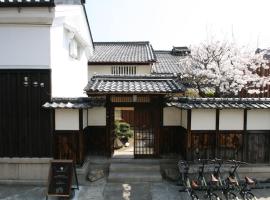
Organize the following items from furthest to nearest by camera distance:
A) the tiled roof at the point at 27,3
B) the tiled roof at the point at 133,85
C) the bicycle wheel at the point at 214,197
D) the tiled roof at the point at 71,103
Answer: the tiled roof at the point at 133,85
the tiled roof at the point at 71,103
the tiled roof at the point at 27,3
the bicycle wheel at the point at 214,197

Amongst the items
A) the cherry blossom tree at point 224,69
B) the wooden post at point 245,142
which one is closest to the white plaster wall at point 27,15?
the wooden post at point 245,142

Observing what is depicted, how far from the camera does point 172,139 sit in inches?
573

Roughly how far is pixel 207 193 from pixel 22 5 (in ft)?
34.3

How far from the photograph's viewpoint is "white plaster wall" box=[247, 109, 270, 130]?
12898 millimetres

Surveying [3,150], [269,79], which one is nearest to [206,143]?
[3,150]

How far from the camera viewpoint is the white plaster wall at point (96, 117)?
14632 millimetres

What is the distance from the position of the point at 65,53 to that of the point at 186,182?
348 inches

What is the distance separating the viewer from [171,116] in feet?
47.3

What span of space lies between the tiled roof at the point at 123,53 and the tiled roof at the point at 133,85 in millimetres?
11675

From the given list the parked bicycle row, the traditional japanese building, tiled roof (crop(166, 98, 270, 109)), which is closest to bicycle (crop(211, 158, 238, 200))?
the parked bicycle row

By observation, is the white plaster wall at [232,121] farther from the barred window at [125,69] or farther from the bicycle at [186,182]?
the barred window at [125,69]

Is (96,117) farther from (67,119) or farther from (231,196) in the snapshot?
(231,196)

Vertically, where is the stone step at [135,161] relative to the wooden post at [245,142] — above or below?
below

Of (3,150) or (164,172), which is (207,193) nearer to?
(164,172)
